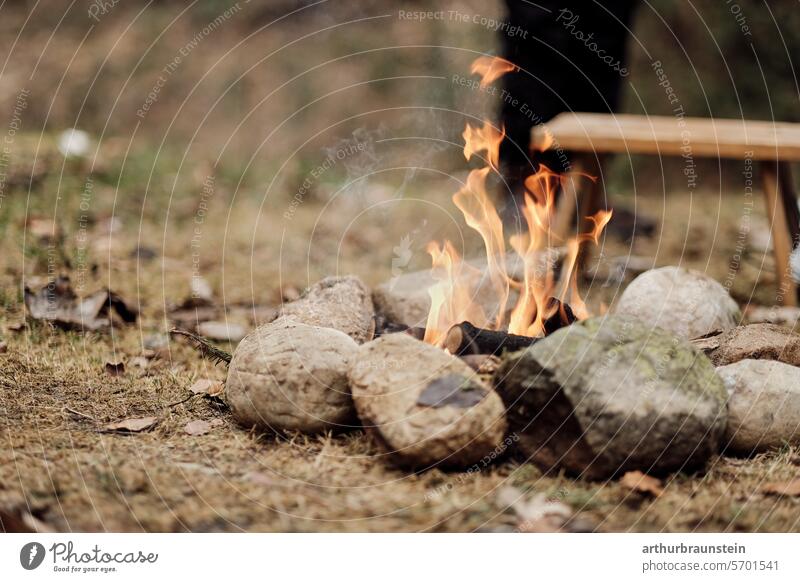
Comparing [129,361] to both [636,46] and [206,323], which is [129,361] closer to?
[206,323]

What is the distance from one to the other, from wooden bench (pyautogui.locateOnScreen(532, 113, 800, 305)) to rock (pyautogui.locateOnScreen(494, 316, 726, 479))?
2027 mm

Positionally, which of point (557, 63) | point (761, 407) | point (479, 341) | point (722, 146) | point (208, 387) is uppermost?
point (557, 63)

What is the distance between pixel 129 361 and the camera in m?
3.81

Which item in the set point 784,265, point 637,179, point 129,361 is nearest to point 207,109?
point 637,179

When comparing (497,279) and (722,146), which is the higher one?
(722,146)

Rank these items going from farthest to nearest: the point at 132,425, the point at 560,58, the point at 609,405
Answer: the point at 560,58 → the point at 132,425 → the point at 609,405

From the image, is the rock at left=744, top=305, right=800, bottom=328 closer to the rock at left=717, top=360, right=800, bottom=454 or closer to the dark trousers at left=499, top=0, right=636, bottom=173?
the rock at left=717, top=360, right=800, bottom=454

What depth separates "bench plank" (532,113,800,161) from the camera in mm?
4496

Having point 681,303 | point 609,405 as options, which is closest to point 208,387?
point 609,405

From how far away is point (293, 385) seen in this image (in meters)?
2.96

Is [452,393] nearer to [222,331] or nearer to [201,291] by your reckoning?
[222,331]

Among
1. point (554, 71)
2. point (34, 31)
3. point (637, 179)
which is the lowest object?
point (637, 179)

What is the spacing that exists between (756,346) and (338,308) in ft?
5.96
